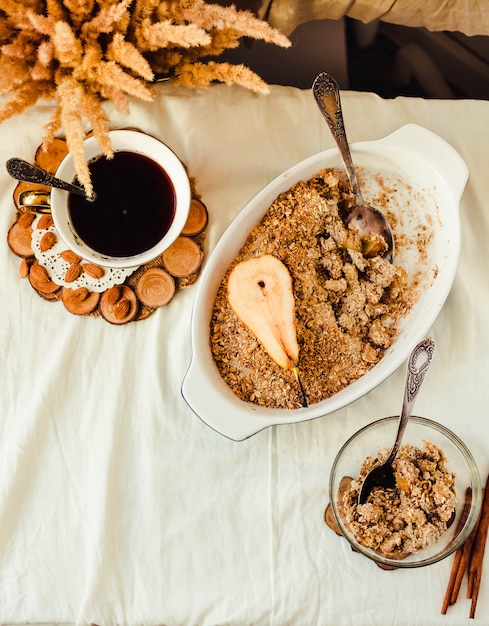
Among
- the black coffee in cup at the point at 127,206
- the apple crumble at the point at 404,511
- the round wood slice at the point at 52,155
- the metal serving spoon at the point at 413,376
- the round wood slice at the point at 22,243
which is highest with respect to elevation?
the round wood slice at the point at 52,155

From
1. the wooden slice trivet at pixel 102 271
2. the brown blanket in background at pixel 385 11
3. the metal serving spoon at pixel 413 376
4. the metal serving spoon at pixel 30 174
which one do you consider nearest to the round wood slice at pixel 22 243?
the wooden slice trivet at pixel 102 271

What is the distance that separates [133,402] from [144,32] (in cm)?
46

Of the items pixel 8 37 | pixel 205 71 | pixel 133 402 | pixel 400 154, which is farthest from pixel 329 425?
pixel 8 37

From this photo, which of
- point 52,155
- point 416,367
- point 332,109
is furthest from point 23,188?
point 416,367

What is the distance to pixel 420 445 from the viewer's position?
32.8 inches

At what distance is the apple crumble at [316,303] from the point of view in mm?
772

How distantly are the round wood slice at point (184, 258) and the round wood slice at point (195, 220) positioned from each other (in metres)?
0.01

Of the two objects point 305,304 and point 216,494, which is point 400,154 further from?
point 216,494

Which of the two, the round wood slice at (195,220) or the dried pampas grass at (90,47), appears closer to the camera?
the dried pampas grass at (90,47)

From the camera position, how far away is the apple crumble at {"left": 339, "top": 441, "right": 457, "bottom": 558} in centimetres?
78

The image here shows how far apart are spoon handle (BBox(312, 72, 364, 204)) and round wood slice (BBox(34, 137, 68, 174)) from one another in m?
0.33

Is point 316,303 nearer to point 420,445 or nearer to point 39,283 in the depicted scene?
point 420,445

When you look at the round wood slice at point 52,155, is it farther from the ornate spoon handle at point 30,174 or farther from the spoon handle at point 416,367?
the spoon handle at point 416,367

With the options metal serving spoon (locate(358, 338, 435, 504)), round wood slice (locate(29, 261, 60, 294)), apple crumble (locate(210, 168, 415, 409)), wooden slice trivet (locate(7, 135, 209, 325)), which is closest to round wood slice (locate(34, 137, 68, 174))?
wooden slice trivet (locate(7, 135, 209, 325))
